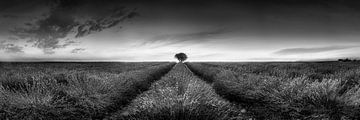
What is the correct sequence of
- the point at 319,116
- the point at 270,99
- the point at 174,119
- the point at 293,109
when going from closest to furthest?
1. the point at 174,119
2. the point at 319,116
3. the point at 293,109
4. the point at 270,99

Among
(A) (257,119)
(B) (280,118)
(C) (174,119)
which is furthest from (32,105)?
(B) (280,118)

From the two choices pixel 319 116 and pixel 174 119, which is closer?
pixel 174 119

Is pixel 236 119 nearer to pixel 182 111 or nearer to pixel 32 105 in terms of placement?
pixel 182 111

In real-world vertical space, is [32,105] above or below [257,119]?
above

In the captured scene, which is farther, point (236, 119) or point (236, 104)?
point (236, 104)

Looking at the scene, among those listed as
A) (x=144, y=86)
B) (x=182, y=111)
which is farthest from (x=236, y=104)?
(x=144, y=86)

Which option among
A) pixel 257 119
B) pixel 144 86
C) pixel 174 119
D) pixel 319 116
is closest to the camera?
pixel 174 119

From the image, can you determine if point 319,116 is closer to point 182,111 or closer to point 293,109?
point 293,109

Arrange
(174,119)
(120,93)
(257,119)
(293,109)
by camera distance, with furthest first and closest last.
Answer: (120,93), (293,109), (257,119), (174,119)

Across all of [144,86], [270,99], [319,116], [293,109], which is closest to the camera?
[319,116]

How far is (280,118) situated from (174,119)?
8.91 feet

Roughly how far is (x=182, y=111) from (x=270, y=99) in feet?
12.3

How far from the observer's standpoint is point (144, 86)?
12078mm

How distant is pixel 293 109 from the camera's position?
6477mm
